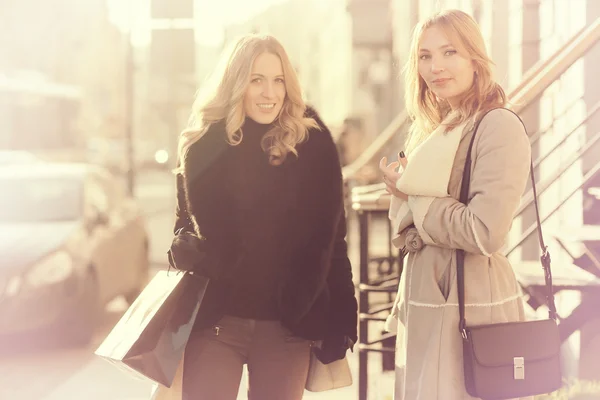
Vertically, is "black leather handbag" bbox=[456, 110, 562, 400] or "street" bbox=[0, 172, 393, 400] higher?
"black leather handbag" bbox=[456, 110, 562, 400]

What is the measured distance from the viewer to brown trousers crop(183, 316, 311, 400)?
10.2 ft

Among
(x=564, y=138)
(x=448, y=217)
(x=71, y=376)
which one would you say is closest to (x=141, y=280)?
(x=71, y=376)

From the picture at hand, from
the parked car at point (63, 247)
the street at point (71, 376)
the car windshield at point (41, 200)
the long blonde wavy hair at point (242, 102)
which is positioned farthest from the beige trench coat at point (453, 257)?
the car windshield at point (41, 200)

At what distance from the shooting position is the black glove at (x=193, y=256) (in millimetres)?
3139

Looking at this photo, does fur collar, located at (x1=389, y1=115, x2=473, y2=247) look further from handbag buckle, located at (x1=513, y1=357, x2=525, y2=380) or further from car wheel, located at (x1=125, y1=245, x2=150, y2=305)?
car wheel, located at (x1=125, y1=245, x2=150, y2=305)

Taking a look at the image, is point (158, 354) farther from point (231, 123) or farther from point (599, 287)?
point (599, 287)

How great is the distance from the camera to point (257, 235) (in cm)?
311

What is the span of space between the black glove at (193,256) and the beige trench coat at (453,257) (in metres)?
0.70

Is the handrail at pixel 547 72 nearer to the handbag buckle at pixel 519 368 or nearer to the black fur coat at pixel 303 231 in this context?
the black fur coat at pixel 303 231

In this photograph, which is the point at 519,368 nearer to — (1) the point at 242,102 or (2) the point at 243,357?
(2) the point at 243,357

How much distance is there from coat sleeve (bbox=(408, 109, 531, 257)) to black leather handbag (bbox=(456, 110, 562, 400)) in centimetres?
6

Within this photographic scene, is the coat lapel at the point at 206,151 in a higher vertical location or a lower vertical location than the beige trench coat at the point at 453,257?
higher

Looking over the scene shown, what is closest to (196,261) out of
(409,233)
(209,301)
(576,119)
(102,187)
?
→ (209,301)

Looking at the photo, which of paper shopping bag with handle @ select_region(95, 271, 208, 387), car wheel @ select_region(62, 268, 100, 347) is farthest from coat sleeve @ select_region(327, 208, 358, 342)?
car wheel @ select_region(62, 268, 100, 347)
